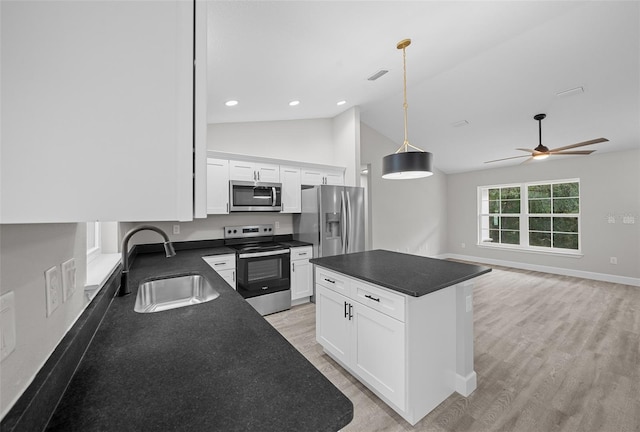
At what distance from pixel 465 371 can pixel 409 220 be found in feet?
15.2

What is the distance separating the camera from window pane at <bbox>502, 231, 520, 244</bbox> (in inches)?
240

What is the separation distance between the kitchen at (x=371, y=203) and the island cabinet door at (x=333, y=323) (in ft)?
5.16

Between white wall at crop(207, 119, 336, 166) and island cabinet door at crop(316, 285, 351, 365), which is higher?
white wall at crop(207, 119, 336, 166)

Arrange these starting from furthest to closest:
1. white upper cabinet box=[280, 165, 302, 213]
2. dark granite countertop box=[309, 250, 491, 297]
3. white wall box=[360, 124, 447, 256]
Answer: white wall box=[360, 124, 447, 256]
white upper cabinet box=[280, 165, 302, 213]
dark granite countertop box=[309, 250, 491, 297]

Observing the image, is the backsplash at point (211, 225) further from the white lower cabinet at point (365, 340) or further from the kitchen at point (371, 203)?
the white lower cabinet at point (365, 340)

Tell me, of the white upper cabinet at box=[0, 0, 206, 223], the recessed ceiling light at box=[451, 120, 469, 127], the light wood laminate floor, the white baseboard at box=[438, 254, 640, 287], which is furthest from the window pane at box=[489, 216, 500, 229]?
the white upper cabinet at box=[0, 0, 206, 223]

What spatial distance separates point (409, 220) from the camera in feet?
20.6

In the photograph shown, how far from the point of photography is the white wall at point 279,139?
12.2 ft

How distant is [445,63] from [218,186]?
3165mm

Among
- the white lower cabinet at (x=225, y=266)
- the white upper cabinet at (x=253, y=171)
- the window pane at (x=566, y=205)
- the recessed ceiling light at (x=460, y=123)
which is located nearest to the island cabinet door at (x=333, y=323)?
the white lower cabinet at (x=225, y=266)

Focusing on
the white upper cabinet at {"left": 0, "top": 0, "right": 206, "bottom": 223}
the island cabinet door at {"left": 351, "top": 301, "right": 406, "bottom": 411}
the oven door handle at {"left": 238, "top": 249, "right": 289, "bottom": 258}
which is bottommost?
the island cabinet door at {"left": 351, "top": 301, "right": 406, "bottom": 411}

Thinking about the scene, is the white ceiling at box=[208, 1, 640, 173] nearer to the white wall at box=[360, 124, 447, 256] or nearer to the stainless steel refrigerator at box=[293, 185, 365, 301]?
the white wall at box=[360, 124, 447, 256]

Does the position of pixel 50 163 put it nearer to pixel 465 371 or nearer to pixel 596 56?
pixel 465 371

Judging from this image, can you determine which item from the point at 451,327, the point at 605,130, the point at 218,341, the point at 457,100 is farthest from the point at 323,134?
the point at 605,130
